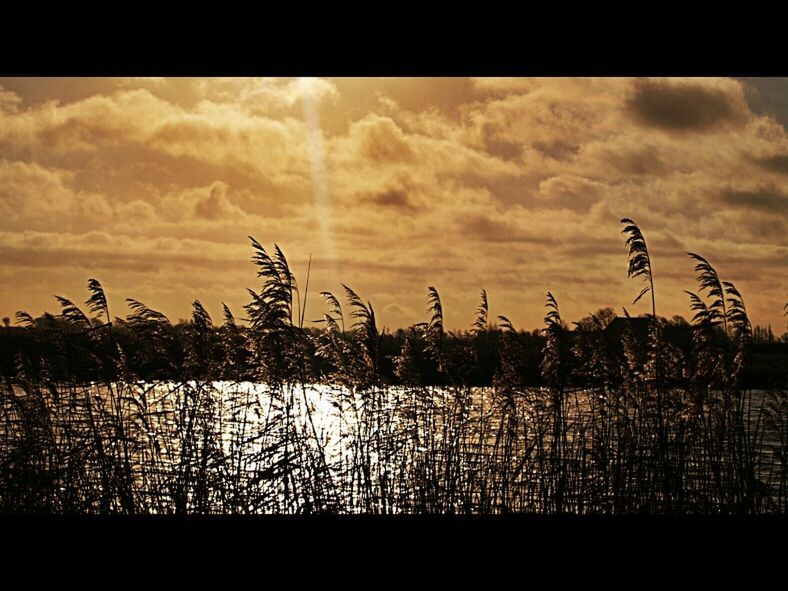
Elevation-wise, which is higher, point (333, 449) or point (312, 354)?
point (312, 354)

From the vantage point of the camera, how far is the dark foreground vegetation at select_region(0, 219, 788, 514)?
244 inches

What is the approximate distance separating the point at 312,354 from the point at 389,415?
0.82 meters

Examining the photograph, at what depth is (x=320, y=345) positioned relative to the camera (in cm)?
657

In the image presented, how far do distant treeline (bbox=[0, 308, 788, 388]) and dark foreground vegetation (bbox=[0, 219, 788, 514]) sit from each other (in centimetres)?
2

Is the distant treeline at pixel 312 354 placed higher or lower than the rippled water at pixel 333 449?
higher

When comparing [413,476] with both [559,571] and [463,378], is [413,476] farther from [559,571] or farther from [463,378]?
[559,571]

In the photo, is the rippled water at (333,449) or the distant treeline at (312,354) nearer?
the rippled water at (333,449)

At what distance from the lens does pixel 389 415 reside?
6.70 m

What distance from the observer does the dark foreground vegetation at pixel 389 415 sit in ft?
20.3

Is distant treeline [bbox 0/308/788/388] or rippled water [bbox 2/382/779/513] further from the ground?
distant treeline [bbox 0/308/788/388]

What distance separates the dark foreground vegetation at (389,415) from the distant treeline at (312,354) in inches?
0.8
